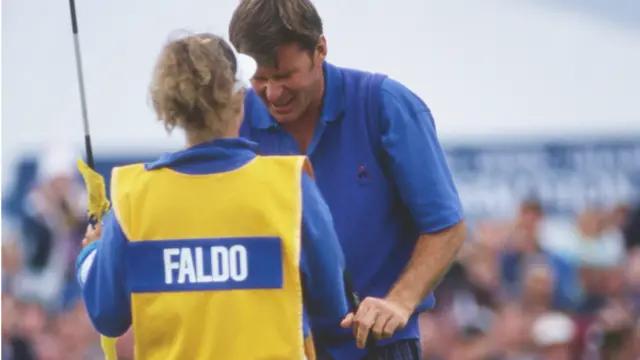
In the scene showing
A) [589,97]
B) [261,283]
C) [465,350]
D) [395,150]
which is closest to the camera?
[261,283]

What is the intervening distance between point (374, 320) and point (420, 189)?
1.08 ft

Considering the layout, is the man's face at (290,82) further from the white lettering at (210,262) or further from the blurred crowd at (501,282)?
the blurred crowd at (501,282)

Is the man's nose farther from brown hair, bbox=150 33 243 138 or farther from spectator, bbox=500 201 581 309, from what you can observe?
spectator, bbox=500 201 581 309

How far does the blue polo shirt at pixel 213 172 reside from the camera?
2.73 meters

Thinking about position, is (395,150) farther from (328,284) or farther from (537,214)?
(537,214)

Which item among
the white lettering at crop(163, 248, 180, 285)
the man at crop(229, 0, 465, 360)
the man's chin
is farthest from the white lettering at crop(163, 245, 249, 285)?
the man's chin

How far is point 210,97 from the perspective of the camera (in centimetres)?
273

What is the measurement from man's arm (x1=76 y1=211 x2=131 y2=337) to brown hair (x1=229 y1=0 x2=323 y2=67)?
47 cm

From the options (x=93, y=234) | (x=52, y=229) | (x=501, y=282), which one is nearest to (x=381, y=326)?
(x=93, y=234)

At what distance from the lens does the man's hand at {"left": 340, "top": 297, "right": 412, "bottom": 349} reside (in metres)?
2.91

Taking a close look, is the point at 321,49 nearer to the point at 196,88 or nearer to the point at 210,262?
the point at 196,88

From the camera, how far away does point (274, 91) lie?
316 centimetres

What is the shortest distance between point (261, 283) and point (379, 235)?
0.54m

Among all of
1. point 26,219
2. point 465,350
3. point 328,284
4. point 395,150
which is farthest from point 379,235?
point 26,219
